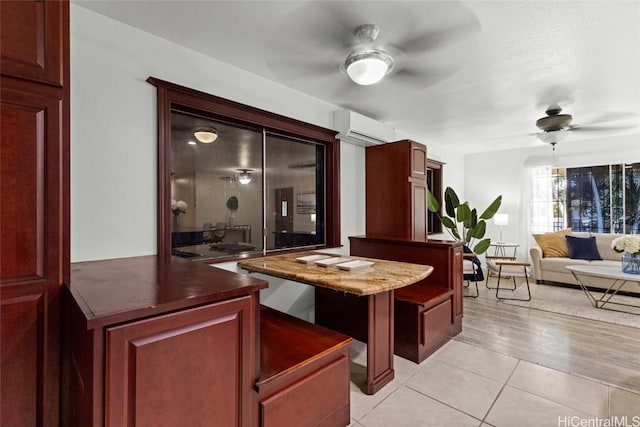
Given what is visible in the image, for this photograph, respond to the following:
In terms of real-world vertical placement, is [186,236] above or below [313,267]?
above

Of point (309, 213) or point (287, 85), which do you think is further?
point (309, 213)

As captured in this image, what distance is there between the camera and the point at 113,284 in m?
1.26

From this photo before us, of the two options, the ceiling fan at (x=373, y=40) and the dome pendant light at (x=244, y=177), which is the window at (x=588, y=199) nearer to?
the ceiling fan at (x=373, y=40)

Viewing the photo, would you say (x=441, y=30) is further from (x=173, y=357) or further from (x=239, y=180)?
(x=173, y=357)

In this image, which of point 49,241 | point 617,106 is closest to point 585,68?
point 617,106

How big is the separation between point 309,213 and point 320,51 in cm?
178

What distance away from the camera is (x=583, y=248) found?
4.93 metres

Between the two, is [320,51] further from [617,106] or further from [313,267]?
[617,106]

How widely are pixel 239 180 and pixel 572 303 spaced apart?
15.6 ft

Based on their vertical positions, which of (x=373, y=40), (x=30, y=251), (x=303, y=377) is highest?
(x=373, y=40)

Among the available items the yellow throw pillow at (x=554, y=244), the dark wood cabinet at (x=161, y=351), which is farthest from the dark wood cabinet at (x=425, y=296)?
the yellow throw pillow at (x=554, y=244)

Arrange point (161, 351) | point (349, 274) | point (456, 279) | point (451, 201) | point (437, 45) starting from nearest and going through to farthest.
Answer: point (161, 351) → point (349, 274) → point (437, 45) → point (456, 279) → point (451, 201)

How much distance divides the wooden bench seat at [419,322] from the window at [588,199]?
4.48 meters

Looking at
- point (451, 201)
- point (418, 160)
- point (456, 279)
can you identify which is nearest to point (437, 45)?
point (418, 160)
